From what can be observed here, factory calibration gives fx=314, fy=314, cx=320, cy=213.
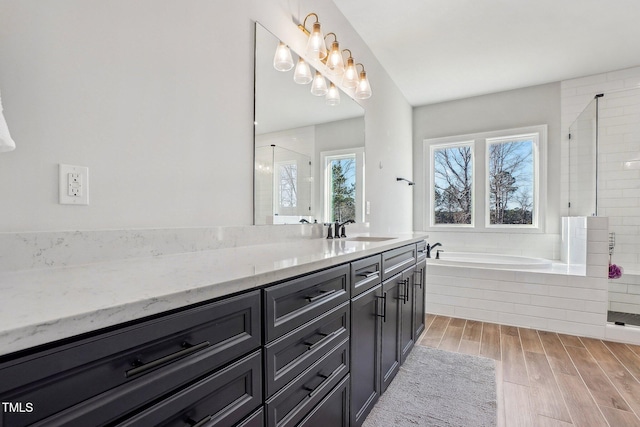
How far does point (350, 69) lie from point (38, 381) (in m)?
2.49

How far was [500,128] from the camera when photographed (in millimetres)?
4129

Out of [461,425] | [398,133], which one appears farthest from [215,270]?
[398,133]

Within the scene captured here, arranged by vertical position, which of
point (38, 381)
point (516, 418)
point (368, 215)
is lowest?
point (516, 418)

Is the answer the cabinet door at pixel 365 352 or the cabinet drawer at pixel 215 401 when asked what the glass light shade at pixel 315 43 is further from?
the cabinet drawer at pixel 215 401

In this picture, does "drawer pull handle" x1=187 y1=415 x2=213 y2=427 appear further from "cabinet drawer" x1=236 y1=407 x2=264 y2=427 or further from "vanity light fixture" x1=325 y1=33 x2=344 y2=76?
"vanity light fixture" x1=325 y1=33 x2=344 y2=76

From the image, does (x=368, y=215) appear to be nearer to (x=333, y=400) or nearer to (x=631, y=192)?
(x=333, y=400)

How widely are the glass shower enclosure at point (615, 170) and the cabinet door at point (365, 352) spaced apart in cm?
286

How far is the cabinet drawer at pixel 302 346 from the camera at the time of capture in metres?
0.86

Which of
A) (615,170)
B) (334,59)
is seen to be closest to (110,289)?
(334,59)

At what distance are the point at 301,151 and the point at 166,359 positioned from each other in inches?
63.5

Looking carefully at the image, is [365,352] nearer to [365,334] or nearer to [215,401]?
[365,334]

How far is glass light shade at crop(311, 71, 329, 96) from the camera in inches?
85.8

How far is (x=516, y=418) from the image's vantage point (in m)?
1.67

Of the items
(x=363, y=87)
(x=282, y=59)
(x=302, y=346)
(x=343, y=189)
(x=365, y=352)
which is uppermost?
(x=363, y=87)
